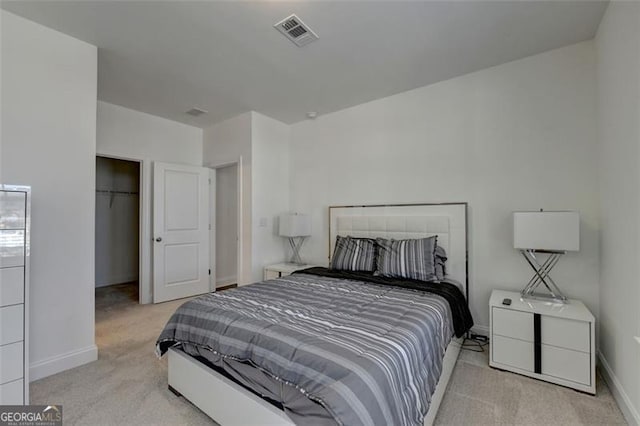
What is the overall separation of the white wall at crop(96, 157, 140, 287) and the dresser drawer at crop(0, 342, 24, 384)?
411cm

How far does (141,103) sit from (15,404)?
129 inches

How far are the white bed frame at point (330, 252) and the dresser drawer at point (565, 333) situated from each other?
626mm

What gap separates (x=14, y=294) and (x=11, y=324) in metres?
0.17

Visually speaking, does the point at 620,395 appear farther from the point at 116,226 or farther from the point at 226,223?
the point at 116,226

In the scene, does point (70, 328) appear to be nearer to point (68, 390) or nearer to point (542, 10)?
point (68, 390)

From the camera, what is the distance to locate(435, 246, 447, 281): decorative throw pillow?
2896 mm

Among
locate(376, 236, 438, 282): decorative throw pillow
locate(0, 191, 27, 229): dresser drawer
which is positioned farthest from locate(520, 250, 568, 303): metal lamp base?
locate(0, 191, 27, 229): dresser drawer

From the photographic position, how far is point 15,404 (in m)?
1.71

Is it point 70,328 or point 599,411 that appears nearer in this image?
point 599,411

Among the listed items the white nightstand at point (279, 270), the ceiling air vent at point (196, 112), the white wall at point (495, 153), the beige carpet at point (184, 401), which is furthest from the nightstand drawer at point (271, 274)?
the ceiling air vent at point (196, 112)

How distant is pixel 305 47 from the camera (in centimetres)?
255

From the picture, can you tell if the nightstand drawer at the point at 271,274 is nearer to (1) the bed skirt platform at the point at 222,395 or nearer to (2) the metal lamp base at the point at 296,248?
(2) the metal lamp base at the point at 296,248

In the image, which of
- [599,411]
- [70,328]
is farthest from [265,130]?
[599,411]

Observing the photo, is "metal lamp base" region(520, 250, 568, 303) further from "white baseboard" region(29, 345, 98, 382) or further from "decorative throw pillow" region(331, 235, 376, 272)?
"white baseboard" region(29, 345, 98, 382)
